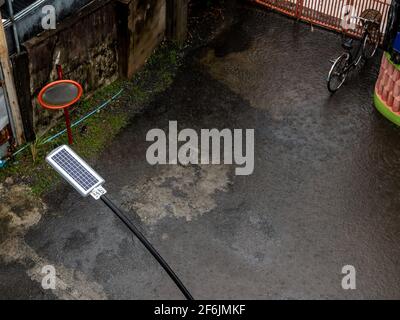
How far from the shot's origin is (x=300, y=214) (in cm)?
1136

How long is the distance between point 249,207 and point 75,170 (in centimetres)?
474

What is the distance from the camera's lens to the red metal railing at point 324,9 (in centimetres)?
1504

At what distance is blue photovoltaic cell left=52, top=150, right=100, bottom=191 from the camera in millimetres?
7301

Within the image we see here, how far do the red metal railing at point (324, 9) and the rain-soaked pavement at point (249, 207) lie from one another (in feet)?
4.90

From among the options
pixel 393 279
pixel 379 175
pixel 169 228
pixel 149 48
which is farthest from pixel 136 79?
pixel 393 279

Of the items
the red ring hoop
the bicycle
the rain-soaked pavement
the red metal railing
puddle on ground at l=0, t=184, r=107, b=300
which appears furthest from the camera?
the red metal railing

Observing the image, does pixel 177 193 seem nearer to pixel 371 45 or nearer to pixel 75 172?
pixel 75 172

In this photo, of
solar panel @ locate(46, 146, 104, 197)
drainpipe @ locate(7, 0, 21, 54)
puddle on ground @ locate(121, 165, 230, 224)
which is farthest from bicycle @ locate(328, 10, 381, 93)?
solar panel @ locate(46, 146, 104, 197)

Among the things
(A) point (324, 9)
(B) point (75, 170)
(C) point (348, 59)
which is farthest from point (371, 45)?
(B) point (75, 170)

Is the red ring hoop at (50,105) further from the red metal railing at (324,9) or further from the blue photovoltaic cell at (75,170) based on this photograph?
the red metal railing at (324,9)

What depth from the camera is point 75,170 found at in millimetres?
7379

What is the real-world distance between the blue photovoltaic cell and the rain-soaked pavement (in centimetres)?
332

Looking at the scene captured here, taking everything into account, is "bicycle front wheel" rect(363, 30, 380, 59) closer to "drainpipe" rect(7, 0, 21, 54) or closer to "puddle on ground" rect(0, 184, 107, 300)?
"drainpipe" rect(7, 0, 21, 54)
